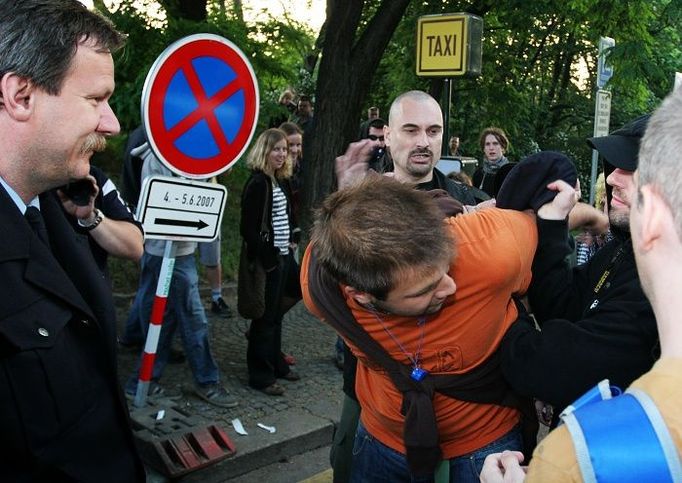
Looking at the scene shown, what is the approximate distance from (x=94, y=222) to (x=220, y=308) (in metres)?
4.50

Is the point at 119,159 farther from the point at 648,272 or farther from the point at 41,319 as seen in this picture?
the point at 648,272

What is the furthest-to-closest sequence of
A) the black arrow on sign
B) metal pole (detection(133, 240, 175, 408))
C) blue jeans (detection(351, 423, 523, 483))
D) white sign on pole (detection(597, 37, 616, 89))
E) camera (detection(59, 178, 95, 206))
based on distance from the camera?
white sign on pole (detection(597, 37, 616, 89)) → metal pole (detection(133, 240, 175, 408)) → the black arrow on sign → camera (detection(59, 178, 95, 206)) → blue jeans (detection(351, 423, 523, 483))

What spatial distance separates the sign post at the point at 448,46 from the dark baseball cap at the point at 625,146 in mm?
5531

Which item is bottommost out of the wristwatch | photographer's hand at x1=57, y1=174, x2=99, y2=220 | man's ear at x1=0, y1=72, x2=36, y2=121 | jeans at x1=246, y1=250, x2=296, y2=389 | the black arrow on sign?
jeans at x1=246, y1=250, x2=296, y2=389

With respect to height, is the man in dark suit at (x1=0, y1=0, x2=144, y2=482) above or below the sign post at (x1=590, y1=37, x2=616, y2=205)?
below

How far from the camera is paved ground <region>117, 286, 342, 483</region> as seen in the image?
4.05 meters

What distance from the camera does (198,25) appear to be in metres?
6.28

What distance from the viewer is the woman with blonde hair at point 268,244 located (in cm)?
483

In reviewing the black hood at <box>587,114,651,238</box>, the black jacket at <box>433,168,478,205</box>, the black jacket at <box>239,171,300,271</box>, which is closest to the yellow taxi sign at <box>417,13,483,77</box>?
the black jacket at <box>239,171,300,271</box>

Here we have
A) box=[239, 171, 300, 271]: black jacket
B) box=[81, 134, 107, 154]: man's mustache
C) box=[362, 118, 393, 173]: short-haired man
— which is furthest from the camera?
box=[239, 171, 300, 271]: black jacket

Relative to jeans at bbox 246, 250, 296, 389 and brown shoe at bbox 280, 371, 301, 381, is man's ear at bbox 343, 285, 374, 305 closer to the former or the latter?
jeans at bbox 246, 250, 296, 389

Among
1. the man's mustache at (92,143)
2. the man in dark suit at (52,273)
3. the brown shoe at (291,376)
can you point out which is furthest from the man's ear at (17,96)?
the brown shoe at (291,376)

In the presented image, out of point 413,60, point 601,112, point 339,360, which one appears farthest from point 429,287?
point 413,60

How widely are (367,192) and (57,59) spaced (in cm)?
82
